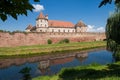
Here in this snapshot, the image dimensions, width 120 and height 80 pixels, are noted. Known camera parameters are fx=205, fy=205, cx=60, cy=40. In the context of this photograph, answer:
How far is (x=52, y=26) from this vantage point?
67.3 meters

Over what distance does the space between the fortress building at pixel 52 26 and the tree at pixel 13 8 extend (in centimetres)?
6191

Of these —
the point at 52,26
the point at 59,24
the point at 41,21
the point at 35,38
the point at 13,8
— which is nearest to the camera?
the point at 13,8

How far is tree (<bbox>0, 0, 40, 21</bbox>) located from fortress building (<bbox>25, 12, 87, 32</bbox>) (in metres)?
61.9

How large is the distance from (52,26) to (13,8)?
214 feet

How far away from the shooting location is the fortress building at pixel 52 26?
64625 mm

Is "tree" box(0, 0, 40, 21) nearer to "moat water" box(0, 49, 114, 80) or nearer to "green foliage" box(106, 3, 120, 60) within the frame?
"moat water" box(0, 49, 114, 80)

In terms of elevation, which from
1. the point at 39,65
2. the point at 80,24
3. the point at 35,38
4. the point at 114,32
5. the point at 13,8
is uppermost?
the point at 80,24

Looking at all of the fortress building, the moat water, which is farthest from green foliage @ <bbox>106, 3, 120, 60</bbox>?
the fortress building

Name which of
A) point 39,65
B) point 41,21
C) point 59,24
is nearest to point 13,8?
point 39,65

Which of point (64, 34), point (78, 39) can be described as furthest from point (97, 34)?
point (64, 34)

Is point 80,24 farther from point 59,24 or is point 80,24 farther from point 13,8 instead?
point 13,8

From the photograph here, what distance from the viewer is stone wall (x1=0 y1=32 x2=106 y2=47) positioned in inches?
1464

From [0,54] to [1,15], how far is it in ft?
85.9

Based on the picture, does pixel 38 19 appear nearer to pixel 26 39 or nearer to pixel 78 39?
pixel 78 39
